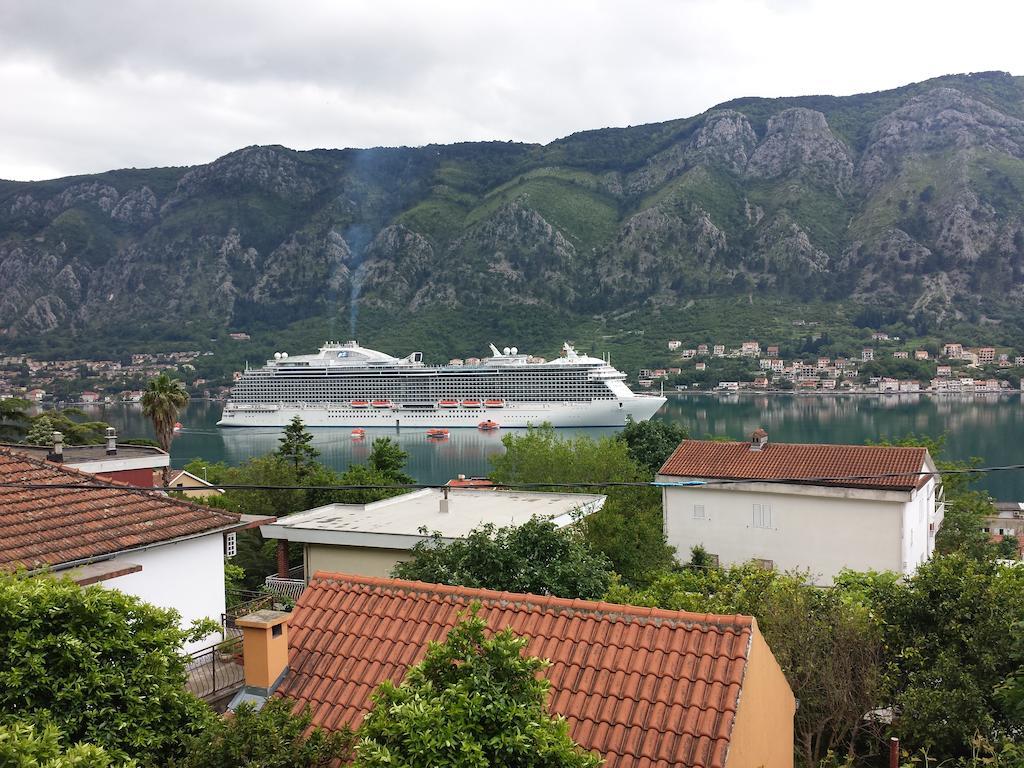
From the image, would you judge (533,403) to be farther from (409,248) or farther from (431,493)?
(409,248)

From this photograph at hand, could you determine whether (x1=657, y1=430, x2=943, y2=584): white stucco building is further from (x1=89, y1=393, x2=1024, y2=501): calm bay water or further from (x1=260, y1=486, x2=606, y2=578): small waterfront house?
(x1=89, y1=393, x2=1024, y2=501): calm bay water

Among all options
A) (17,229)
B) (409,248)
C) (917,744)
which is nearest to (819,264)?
(409,248)

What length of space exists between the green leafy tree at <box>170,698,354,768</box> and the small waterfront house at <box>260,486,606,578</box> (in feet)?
19.5

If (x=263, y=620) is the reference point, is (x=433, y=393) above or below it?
below

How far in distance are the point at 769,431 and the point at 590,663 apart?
202 feet

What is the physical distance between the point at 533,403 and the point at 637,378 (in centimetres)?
4456

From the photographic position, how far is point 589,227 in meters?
160

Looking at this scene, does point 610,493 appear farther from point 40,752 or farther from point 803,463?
point 40,752

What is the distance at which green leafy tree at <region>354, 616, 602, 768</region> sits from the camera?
2.71 metres

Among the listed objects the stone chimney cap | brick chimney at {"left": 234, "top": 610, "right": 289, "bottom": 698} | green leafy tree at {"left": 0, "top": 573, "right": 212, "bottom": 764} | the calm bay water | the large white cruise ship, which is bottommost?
the calm bay water

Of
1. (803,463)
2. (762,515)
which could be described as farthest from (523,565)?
(803,463)

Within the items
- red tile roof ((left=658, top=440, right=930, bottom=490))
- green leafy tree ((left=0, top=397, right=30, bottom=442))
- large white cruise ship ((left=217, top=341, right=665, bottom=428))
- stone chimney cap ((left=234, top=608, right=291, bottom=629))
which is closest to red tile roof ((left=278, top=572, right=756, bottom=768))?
stone chimney cap ((left=234, top=608, right=291, bottom=629))

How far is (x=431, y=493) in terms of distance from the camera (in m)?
16.4

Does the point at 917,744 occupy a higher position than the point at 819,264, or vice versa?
the point at 819,264
